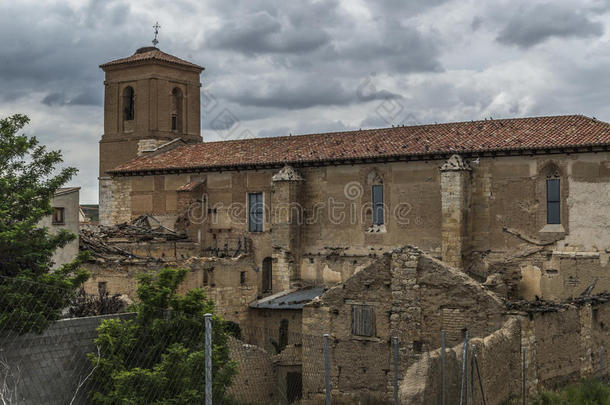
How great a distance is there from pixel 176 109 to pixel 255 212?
42.1 feet

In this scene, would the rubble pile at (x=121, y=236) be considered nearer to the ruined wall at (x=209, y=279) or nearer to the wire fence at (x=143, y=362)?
the ruined wall at (x=209, y=279)

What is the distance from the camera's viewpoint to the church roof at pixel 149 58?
44.8m

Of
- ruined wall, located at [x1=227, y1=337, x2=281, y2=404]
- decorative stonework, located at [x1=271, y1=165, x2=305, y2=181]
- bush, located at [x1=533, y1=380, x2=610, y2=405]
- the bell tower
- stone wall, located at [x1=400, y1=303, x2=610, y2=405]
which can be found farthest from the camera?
the bell tower

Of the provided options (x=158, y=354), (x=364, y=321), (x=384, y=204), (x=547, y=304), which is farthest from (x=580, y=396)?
(x=384, y=204)

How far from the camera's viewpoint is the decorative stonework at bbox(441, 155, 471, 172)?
3031cm

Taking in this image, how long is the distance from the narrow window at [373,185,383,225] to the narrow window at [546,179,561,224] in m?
6.51

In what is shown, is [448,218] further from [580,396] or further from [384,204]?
[580,396]

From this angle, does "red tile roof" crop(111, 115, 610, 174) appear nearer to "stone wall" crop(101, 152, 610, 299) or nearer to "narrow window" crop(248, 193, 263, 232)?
"stone wall" crop(101, 152, 610, 299)

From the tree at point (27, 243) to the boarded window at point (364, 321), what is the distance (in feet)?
23.2

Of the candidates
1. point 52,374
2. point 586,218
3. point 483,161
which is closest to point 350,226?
point 483,161

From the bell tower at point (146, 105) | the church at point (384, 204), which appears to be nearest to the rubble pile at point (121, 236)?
the church at point (384, 204)

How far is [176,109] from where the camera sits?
46.4m

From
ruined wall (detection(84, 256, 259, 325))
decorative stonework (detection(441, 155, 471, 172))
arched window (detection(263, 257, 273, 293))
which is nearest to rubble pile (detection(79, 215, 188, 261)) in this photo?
ruined wall (detection(84, 256, 259, 325))

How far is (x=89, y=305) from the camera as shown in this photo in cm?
2288
